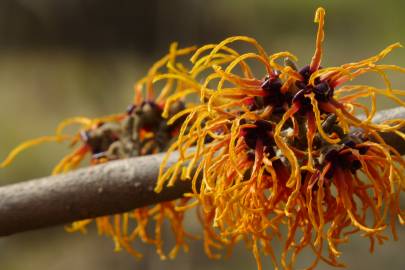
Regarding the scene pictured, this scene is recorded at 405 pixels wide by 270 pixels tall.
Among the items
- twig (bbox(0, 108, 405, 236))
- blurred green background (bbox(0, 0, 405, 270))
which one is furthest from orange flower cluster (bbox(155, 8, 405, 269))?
blurred green background (bbox(0, 0, 405, 270))

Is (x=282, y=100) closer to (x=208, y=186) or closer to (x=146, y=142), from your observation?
(x=208, y=186)

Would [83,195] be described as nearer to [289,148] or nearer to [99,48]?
[289,148]

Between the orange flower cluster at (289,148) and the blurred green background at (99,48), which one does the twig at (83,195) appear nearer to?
the orange flower cluster at (289,148)

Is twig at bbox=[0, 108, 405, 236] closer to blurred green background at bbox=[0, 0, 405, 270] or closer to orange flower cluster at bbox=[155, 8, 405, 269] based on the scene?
orange flower cluster at bbox=[155, 8, 405, 269]

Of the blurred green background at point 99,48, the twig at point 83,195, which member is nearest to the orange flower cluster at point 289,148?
the twig at point 83,195

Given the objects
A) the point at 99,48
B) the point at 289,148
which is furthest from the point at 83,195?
the point at 99,48

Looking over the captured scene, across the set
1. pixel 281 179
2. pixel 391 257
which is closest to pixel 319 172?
pixel 281 179
